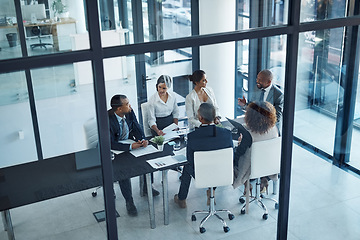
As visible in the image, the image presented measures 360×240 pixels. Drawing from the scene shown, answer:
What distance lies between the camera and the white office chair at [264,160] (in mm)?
4297

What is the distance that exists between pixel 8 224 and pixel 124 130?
1033mm

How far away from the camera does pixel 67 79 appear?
10.9 feet

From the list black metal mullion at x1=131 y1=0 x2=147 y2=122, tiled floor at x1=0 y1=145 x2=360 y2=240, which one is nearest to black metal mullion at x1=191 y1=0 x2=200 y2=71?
black metal mullion at x1=131 y1=0 x2=147 y2=122

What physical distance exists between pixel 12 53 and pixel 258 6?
183 cm

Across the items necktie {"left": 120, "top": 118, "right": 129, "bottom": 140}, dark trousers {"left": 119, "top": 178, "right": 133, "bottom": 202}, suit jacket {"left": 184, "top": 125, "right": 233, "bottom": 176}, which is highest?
necktie {"left": 120, "top": 118, "right": 129, "bottom": 140}

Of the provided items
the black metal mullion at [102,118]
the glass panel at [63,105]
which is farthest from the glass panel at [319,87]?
the glass panel at [63,105]

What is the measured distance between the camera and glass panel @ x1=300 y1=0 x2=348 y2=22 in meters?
3.87

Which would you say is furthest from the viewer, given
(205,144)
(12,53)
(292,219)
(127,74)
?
(292,219)

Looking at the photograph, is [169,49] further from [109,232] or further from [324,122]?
[324,122]

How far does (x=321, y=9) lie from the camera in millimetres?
3986

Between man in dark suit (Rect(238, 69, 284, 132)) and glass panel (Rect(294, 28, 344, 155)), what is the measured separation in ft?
1.31

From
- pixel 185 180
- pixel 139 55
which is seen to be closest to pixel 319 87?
pixel 185 180

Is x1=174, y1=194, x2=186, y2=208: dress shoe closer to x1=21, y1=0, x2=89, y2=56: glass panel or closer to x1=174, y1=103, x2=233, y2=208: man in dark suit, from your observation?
x1=174, y1=103, x2=233, y2=208: man in dark suit

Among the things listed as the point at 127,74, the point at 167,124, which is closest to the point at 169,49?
the point at 127,74
